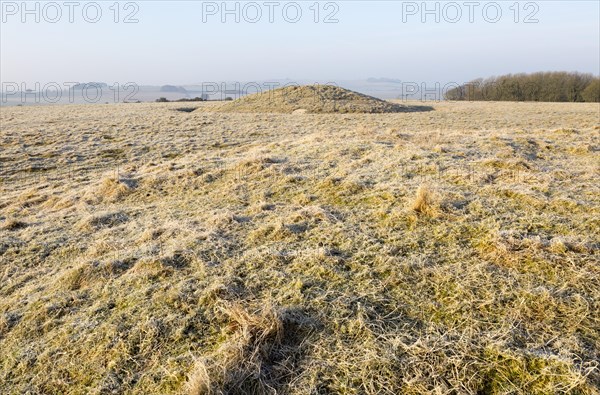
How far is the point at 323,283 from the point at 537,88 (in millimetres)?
68841

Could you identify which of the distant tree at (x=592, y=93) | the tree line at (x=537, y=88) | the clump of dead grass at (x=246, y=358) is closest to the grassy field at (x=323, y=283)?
the clump of dead grass at (x=246, y=358)

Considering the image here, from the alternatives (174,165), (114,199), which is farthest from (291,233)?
(174,165)

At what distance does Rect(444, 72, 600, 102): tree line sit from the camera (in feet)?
189

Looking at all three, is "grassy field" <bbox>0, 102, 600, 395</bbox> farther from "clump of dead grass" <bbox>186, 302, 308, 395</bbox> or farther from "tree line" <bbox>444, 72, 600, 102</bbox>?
"tree line" <bbox>444, 72, 600, 102</bbox>

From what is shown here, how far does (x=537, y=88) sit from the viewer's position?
6050 centimetres

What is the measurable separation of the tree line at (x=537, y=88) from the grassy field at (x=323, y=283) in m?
58.7

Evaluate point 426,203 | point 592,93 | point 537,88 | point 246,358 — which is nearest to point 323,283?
point 246,358

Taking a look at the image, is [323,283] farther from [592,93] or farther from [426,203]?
[592,93]

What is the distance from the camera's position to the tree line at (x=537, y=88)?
57.6 meters

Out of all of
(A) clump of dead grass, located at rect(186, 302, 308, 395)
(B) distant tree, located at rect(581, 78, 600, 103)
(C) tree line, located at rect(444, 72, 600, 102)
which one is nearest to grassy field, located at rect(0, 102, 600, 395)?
(A) clump of dead grass, located at rect(186, 302, 308, 395)

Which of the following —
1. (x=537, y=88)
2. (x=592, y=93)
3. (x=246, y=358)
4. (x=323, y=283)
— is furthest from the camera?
(x=537, y=88)

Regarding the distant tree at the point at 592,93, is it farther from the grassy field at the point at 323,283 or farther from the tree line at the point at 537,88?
the grassy field at the point at 323,283

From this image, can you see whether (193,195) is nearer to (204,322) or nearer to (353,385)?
(204,322)

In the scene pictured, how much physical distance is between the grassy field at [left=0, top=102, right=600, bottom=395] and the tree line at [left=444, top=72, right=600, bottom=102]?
58.7 m
